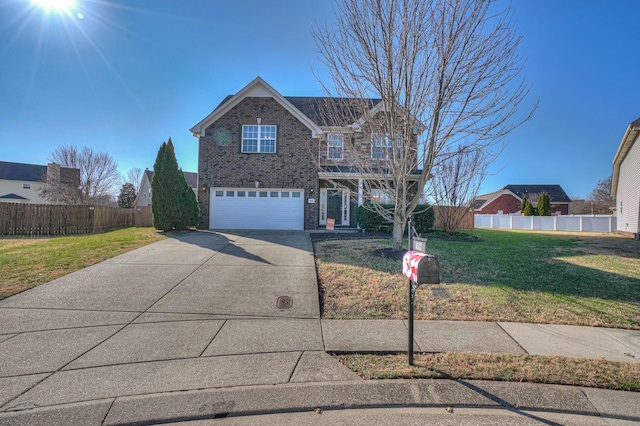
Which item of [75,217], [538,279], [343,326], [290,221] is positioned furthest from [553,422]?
[75,217]

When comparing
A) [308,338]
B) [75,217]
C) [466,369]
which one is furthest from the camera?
[75,217]

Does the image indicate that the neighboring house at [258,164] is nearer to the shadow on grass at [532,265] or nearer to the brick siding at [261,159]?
the brick siding at [261,159]

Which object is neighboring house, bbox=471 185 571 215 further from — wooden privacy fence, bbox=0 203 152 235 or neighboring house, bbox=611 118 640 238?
wooden privacy fence, bbox=0 203 152 235

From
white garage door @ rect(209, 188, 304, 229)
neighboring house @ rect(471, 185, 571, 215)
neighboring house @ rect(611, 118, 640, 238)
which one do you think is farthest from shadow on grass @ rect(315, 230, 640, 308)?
neighboring house @ rect(471, 185, 571, 215)

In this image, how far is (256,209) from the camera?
1541 cm

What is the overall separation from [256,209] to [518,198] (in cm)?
3978

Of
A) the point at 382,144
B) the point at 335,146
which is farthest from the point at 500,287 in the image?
the point at 335,146

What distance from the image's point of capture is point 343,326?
14.5ft

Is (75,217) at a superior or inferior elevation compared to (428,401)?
superior

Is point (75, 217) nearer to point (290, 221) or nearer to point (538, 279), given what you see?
point (290, 221)

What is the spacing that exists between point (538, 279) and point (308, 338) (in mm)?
5587

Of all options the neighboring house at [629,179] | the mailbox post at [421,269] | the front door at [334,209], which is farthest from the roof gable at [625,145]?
the mailbox post at [421,269]

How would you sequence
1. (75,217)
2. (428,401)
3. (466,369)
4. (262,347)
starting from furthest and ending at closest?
(75,217) < (262,347) < (466,369) < (428,401)

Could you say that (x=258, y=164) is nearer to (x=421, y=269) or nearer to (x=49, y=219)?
(x=49, y=219)
